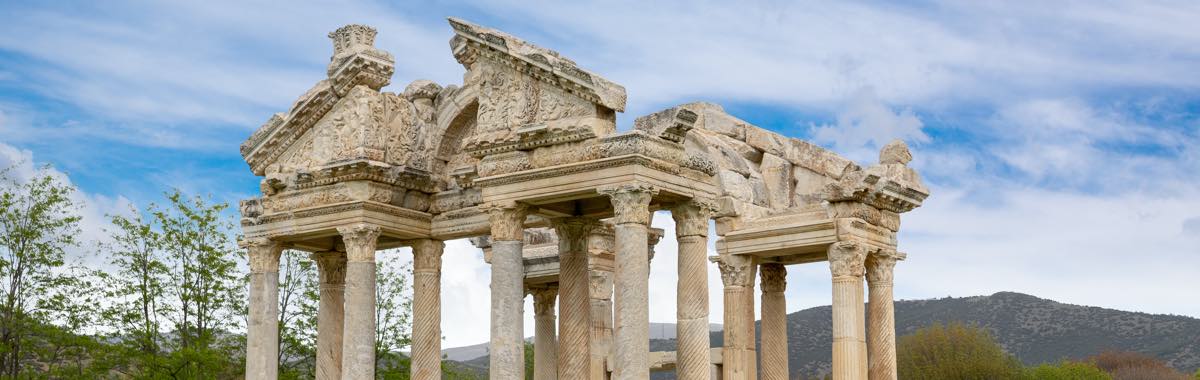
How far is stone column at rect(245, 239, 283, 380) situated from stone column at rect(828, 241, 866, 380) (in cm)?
1117

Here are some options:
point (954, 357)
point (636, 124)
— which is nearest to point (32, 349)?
point (636, 124)

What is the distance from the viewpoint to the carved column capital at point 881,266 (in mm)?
29152

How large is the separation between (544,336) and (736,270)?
5924mm

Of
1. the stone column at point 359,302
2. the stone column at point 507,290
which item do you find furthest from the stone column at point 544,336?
the stone column at point 507,290

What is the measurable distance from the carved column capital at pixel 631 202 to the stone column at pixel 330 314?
859 cm

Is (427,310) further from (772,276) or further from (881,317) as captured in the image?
(881,317)

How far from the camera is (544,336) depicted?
33.8 meters

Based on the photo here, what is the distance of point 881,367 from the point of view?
28.9 metres

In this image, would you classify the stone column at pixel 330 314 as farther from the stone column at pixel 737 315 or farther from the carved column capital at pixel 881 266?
the carved column capital at pixel 881 266

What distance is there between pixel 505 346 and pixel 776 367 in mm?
9776

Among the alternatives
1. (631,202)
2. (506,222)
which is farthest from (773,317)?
(631,202)

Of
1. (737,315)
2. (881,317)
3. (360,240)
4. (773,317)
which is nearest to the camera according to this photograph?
(360,240)

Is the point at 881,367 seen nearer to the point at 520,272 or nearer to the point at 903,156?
the point at 903,156

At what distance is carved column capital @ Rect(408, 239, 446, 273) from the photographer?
27016mm
